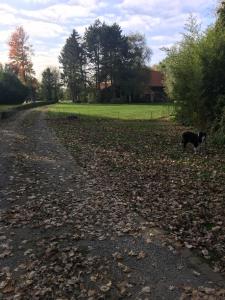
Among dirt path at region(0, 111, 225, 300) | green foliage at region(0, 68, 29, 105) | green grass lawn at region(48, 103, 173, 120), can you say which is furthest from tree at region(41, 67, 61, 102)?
dirt path at region(0, 111, 225, 300)

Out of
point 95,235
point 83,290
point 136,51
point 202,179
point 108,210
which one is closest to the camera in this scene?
point 83,290

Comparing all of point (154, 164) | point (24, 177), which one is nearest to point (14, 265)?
point (24, 177)

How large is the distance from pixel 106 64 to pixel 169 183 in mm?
77961

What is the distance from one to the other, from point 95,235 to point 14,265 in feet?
5.93

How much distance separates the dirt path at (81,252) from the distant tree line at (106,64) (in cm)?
7639

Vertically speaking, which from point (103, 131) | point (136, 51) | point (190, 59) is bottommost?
point (103, 131)

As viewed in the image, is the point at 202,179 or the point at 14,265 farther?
the point at 202,179

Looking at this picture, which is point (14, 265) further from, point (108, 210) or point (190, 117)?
point (190, 117)

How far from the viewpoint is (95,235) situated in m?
8.05

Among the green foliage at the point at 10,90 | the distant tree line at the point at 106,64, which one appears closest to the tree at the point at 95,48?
the distant tree line at the point at 106,64

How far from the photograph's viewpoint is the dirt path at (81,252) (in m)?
6.02

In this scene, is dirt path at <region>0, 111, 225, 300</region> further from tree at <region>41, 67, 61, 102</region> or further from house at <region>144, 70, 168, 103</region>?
tree at <region>41, 67, 61, 102</region>

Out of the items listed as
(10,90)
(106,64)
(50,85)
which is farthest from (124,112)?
(50,85)

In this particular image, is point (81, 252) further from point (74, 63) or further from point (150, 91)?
point (150, 91)
